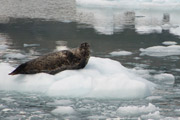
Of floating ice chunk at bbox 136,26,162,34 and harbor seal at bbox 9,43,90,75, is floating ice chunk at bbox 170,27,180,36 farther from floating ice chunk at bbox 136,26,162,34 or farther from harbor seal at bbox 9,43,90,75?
harbor seal at bbox 9,43,90,75

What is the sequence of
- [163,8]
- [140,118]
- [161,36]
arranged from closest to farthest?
[140,118], [161,36], [163,8]

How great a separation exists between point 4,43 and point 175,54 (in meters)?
4.53

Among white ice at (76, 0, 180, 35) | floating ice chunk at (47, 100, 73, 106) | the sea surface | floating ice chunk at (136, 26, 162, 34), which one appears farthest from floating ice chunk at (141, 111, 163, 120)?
floating ice chunk at (136, 26, 162, 34)

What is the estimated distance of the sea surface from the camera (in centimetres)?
502

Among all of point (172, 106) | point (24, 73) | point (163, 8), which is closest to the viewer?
point (172, 106)

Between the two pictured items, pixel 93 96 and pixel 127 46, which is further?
pixel 127 46

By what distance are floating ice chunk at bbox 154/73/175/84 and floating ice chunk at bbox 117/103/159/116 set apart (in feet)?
5.65

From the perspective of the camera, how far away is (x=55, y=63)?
6.48 m

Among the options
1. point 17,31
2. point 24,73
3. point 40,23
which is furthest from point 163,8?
point 24,73

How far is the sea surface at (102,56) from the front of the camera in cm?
502

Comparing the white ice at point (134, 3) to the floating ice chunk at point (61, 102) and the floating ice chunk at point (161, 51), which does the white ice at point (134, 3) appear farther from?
the floating ice chunk at point (61, 102)

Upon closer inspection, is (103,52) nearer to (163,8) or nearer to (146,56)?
(146,56)

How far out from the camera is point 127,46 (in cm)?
1098

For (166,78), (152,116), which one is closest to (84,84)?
(152,116)
